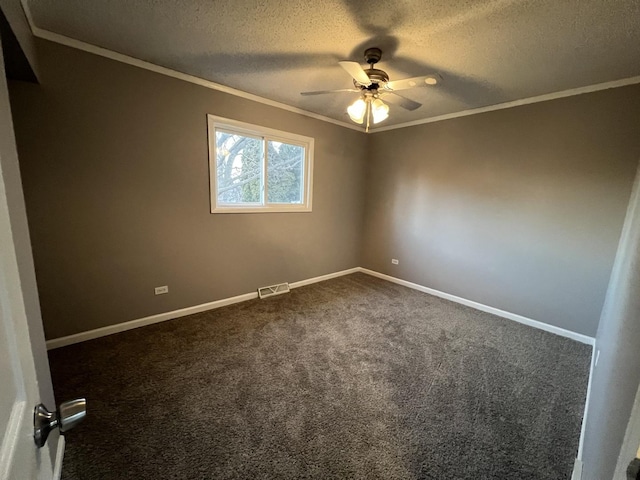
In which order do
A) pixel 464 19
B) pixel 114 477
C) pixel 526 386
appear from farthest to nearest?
1. pixel 526 386
2. pixel 464 19
3. pixel 114 477

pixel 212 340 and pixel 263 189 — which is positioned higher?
pixel 263 189

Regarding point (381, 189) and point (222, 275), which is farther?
point (381, 189)

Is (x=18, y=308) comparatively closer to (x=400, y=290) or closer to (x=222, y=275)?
(x=222, y=275)

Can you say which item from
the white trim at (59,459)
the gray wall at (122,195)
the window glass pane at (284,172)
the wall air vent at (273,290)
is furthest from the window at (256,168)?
the white trim at (59,459)

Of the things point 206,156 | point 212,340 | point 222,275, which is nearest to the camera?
point 212,340

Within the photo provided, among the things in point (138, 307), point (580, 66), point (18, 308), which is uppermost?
point (580, 66)

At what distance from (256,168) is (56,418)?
317 cm

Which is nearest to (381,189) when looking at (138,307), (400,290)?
(400,290)

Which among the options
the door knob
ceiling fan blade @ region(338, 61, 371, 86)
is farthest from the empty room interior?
ceiling fan blade @ region(338, 61, 371, 86)

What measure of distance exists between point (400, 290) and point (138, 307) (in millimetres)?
3396

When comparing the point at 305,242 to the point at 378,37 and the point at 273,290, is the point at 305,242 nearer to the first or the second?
the point at 273,290

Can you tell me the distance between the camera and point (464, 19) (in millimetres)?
1726

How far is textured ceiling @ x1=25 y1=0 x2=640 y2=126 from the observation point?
1.66 metres

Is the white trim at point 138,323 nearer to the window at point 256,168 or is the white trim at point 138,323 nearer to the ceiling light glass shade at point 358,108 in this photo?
the window at point 256,168
